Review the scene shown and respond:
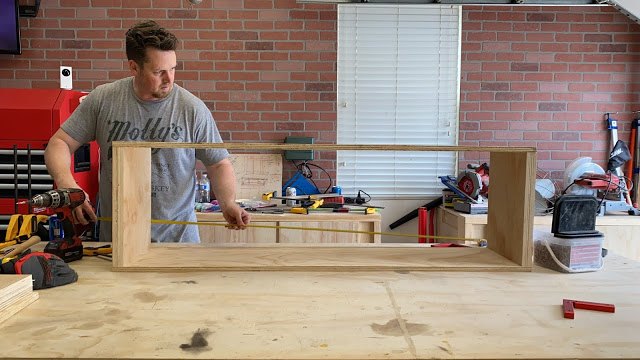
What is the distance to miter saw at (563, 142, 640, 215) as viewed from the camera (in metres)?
3.32

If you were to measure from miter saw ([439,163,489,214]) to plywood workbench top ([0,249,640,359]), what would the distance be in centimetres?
193

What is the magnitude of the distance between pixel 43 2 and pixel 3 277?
10.6ft

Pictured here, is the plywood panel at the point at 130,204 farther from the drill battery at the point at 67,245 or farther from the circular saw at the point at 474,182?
the circular saw at the point at 474,182

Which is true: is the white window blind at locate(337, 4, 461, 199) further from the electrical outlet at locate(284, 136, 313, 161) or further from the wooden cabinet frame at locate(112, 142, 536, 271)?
the wooden cabinet frame at locate(112, 142, 536, 271)

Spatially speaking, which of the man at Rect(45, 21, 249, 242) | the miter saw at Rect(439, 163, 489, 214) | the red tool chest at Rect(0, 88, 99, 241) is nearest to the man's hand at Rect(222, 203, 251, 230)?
the man at Rect(45, 21, 249, 242)

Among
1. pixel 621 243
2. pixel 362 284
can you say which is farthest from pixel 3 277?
pixel 621 243

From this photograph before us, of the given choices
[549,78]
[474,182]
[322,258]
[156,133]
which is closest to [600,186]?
[474,182]

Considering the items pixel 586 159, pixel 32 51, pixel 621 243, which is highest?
pixel 32 51

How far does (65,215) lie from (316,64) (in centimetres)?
257

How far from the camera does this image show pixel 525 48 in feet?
12.8

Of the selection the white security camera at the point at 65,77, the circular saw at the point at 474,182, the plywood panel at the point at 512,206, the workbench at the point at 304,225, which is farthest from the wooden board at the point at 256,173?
the plywood panel at the point at 512,206

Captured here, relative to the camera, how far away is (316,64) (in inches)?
151

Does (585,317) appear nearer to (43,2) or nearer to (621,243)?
(621,243)

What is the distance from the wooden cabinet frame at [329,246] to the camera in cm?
138
